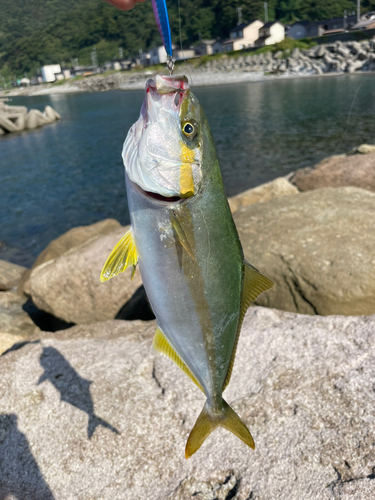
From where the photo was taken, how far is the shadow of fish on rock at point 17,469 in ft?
10.5

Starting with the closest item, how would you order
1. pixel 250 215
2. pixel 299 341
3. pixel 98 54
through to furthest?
pixel 299 341 → pixel 250 215 → pixel 98 54

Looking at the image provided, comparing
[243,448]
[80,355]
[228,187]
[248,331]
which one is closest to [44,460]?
[80,355]

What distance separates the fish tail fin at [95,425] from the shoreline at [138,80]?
40.4 meters

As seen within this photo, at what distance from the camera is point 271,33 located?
93.6 m

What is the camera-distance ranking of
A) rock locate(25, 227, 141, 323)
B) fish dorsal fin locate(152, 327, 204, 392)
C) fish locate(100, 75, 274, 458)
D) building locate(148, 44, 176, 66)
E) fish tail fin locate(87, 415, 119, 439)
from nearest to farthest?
fish locate(100, 75, 274, 458) → fish dorsal fin locate(152, 327, 204, 392) → fish tail fin locate(87, 415, 119, 439) → rock locate(25, 227, 141, 323) → building locate(148, 44, 176, 66)

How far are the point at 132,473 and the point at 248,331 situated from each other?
6.39ft

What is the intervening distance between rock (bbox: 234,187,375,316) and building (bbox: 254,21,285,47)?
102m

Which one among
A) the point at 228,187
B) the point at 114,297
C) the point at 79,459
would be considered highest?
the point at 79,459

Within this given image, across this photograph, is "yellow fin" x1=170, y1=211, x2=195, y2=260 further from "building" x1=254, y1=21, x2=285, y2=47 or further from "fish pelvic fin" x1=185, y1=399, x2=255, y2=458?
"building" x1=254, y1=21, x2=285, y2=47

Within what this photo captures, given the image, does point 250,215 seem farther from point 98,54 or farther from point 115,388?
point 98,54

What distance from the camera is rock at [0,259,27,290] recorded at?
31.8 feet

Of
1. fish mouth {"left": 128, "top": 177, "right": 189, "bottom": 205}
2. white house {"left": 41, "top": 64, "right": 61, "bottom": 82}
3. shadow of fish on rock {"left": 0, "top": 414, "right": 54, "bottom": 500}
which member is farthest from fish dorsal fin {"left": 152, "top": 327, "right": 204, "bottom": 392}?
white house {"left": 41, "top": 64, "right": 61, "bottom": 82}

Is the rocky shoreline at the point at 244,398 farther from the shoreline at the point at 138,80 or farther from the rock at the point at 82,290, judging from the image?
the shoreline at the point at 138,80

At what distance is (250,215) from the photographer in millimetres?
6461
